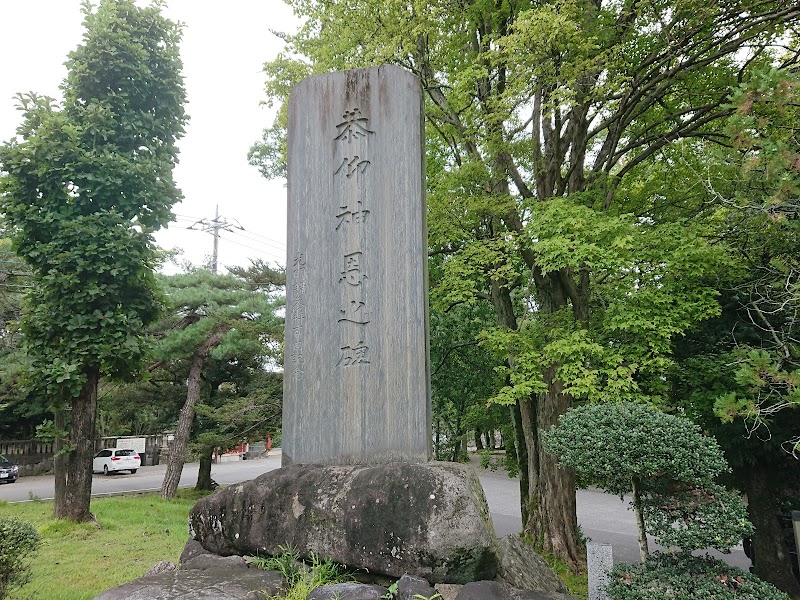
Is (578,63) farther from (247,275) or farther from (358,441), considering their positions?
(247,275)

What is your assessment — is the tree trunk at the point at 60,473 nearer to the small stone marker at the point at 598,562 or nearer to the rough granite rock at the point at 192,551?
the rough granite rock at the point at 192,551

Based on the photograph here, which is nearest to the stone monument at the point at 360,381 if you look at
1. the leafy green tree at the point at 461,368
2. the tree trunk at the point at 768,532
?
the tree trunk at the point at 768,532

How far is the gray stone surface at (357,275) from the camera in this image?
442 cm

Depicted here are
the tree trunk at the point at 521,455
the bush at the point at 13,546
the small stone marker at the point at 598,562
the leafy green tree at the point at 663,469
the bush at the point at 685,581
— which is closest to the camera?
the bush at the point at 685,581

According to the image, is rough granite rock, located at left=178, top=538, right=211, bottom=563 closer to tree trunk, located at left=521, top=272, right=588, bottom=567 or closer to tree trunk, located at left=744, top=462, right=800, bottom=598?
tree trunk, located at left=521, top=272, right=588, bottom=567

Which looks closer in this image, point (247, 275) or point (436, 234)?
point (436, 234)

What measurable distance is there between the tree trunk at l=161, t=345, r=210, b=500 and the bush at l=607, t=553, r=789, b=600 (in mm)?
12496

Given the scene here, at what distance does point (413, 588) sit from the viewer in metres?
3.24

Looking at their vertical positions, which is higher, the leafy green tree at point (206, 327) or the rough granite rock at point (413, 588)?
the leafy green tree at point (206, 327)

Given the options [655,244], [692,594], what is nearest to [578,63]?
[655,244]

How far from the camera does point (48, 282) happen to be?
30.8ft

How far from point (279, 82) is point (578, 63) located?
5705 millimetres

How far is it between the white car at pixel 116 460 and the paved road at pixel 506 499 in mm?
344

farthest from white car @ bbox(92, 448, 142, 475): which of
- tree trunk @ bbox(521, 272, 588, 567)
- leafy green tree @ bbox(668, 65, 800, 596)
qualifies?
leafy green tree @ bbox(668, 65, 800, 596)
